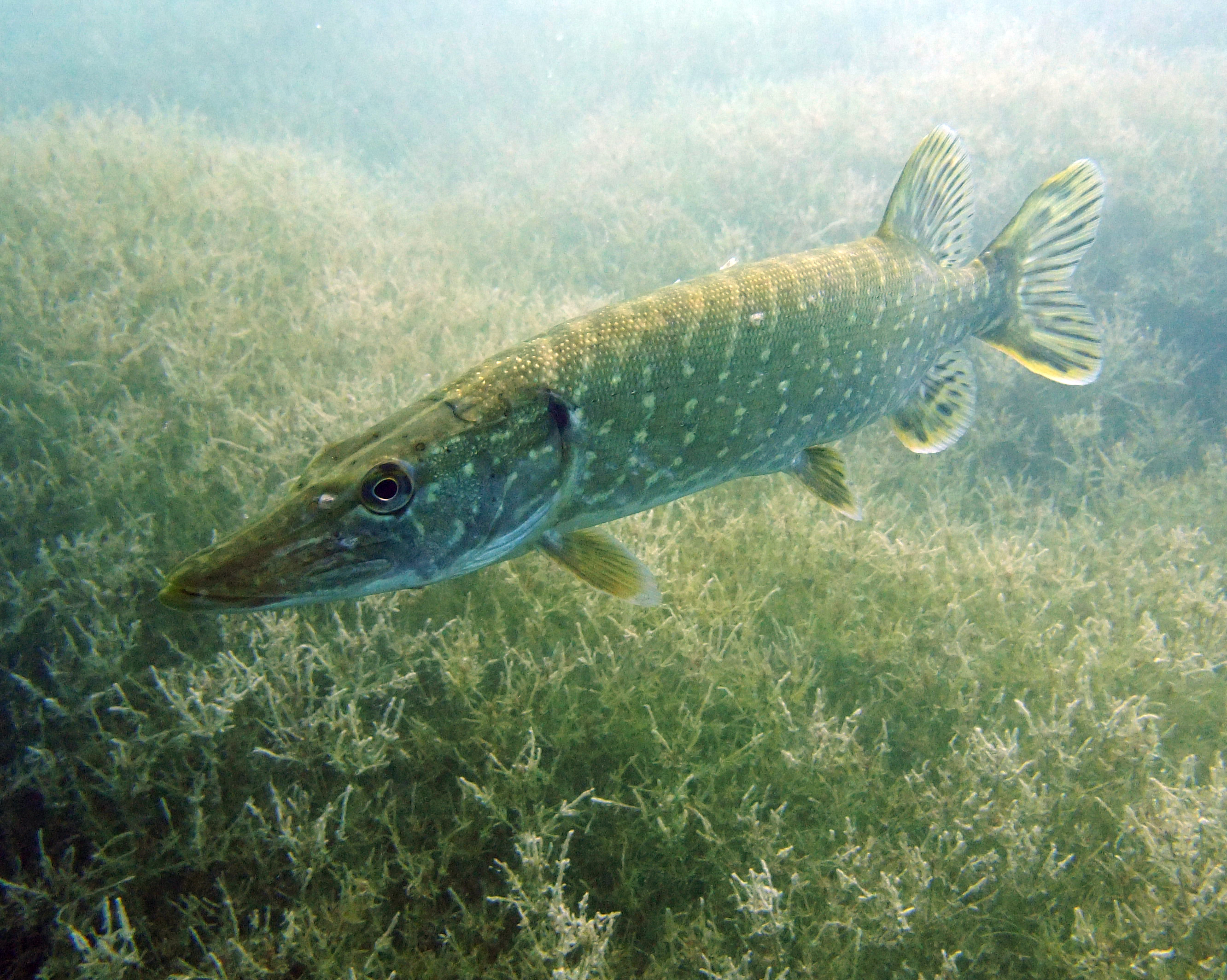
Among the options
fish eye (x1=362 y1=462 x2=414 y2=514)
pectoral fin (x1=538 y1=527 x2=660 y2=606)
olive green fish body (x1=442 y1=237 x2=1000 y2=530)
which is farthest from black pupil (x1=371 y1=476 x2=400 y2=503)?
pectoral fin (x1=538 y1=527 x2=660 y2=606)

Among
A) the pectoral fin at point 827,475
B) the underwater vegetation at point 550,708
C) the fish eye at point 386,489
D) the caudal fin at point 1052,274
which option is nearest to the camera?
the fish eye at point 386,489

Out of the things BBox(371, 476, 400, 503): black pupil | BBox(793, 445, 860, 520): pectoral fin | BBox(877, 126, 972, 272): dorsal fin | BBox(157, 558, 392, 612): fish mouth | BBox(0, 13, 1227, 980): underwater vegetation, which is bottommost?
BBox(0, 13, 1227, 980): underwater vegetation

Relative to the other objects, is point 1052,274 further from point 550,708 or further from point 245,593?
point 245,593

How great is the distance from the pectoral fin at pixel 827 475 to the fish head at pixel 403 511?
4.30 feet

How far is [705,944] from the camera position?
242 centimetres

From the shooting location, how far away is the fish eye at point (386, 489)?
1.85 m

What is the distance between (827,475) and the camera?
2.99 meters

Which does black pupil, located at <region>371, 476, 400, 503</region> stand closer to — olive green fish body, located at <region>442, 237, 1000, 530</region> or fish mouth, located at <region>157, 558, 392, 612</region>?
fish mouth, located at <region>157, 558, 392, 612</region>

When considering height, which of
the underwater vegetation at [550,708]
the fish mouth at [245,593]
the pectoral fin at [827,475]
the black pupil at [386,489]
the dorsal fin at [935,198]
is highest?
the dorsal fin at [935,198]

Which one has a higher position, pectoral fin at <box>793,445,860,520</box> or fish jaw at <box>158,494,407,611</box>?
fish jaw at <box>158,494,407,611</box>

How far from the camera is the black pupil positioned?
1.85 m

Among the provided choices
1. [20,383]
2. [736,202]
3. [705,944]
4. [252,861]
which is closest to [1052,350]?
[705,944]

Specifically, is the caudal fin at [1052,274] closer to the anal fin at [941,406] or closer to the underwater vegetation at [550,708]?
the anal fin at [941,406]

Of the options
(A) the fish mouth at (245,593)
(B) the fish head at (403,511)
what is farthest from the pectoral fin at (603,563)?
(A) the fish mouth at (245,593)
